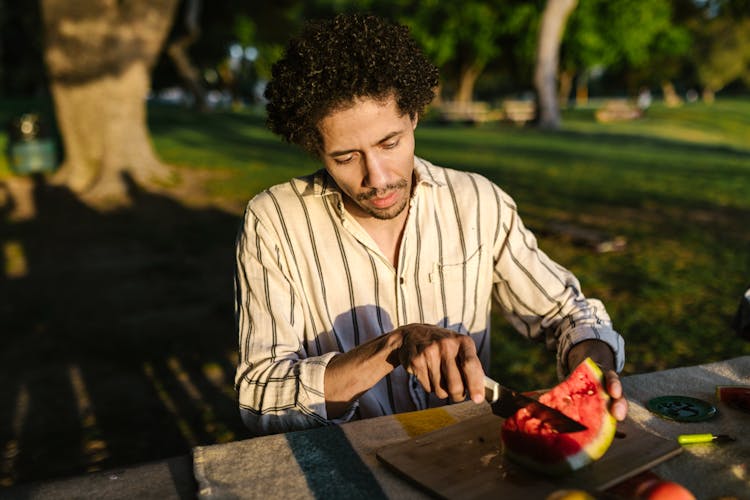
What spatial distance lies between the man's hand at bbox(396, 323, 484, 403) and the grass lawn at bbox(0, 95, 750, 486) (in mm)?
2984

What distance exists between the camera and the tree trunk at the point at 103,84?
41.9 ft

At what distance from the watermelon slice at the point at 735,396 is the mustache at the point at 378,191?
4.31ft

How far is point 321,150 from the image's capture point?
266 centimetres

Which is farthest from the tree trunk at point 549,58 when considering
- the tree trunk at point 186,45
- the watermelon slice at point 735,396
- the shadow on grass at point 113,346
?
the watermelon slice at point 735,396

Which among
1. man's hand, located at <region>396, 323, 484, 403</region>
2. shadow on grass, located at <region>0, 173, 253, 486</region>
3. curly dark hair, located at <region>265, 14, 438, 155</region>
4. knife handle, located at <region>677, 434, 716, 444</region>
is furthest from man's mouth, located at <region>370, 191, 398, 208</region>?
shadow on grass, located at <region>0, 173, 253, 486</region>

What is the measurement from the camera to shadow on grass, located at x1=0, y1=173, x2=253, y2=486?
470cm

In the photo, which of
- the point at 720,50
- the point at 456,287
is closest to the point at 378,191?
the point at 456,287

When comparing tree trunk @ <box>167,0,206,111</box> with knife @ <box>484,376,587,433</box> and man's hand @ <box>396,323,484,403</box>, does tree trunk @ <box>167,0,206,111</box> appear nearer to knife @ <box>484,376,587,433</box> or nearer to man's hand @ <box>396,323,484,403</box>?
man's hand @ <box>396,323,484,403</box>

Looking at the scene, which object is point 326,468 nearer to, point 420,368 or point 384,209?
point 420,368

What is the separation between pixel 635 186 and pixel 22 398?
472 inches

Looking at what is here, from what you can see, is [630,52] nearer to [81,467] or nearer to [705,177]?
[705,177]

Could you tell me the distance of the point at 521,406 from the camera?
198cm

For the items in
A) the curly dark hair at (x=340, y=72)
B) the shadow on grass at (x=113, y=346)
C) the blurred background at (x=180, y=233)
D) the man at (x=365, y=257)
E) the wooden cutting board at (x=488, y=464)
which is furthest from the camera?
the blurred background at (x=180, y=233)

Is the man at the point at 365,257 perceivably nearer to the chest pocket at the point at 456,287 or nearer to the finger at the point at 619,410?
the chest pocket at the point at 456,287
